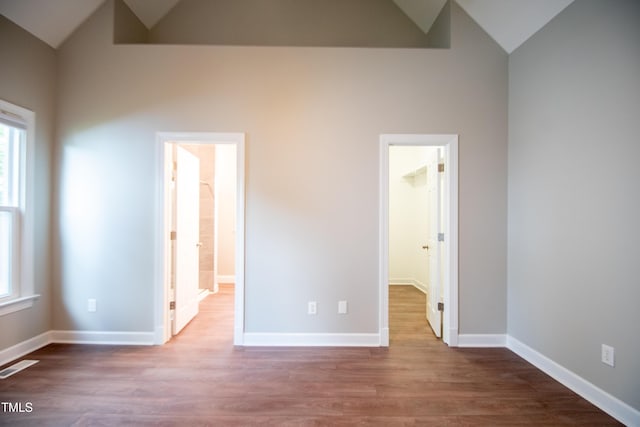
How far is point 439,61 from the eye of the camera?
301 cm

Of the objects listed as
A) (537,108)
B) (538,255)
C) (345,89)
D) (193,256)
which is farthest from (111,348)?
(537,108)

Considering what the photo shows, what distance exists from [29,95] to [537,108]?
15.6ft

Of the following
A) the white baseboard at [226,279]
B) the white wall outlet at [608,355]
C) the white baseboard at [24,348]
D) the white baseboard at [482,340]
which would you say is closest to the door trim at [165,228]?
the white baseboard at [24,348]

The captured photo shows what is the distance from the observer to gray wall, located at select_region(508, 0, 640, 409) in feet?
6.32

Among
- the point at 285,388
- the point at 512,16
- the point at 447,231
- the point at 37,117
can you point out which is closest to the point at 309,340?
the point at 285,388

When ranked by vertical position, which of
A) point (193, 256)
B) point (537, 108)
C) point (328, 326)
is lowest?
point (328, 326)

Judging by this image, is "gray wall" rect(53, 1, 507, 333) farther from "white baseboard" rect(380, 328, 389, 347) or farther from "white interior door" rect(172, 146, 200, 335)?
"white interior door" rect(172, 146, 200, 335)

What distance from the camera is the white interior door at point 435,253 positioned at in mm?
3213

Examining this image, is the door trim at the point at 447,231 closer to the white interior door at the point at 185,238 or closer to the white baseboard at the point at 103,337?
the white interior door at the point at 185,238

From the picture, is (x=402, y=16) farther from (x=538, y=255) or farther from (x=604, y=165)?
(x=538, y=255)

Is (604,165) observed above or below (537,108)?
below

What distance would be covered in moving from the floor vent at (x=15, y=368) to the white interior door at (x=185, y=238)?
1.14 m

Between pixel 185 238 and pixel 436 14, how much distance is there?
3853 millimetres

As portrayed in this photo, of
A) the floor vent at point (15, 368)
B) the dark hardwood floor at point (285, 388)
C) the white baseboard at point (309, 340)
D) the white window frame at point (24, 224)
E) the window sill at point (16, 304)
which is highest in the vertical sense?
the white window frame at point (24, 224)
